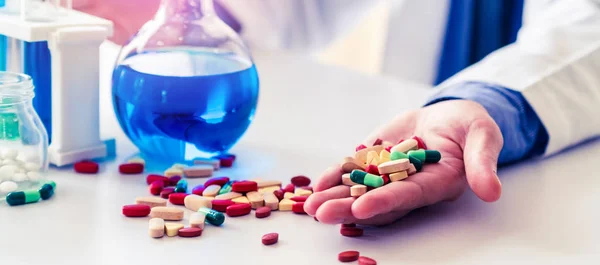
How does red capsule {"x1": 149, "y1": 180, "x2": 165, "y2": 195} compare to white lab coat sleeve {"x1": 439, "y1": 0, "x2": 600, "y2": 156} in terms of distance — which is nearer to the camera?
red capsule {"x1": 149, "y1": 180, "x2": 165, "y2": 195}

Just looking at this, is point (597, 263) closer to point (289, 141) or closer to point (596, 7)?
point (289, 141)

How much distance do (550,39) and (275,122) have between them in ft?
1.27

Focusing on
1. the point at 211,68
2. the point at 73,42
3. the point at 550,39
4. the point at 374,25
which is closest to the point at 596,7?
the point at 550,39

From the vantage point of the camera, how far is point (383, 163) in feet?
2.25

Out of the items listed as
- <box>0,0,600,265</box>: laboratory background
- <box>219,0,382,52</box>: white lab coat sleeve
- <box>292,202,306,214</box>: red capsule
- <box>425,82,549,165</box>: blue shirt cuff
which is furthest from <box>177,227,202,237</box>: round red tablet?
<box>219,0,382,52</box>: white lab coat sleeve

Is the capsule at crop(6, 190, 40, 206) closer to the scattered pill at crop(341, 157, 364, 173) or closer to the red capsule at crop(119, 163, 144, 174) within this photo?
the red capsule at crop(119, 163, 144, 174)

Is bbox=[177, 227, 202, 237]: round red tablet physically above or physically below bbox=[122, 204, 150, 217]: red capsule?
above

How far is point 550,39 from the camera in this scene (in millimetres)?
1003

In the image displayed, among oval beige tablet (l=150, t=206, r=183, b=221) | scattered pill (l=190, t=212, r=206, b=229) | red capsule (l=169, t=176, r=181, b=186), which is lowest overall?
red capsule (l=169, t=176, r=181, b=186)

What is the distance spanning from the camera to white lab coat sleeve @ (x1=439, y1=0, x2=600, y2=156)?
0.92m

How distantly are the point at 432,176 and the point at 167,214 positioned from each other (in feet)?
0.81

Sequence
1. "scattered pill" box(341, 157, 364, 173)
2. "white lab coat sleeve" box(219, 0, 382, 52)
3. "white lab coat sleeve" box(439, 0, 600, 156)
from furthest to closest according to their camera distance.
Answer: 1. "white lab coat sleeve" box(219, 0, 382, 52)
2. "white lab coat sleeve" box(439, 0, 600, 156)
3. "scattered pill" box(341, 157, 364, 173)

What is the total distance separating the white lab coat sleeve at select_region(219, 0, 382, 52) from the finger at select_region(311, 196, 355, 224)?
2.68ft

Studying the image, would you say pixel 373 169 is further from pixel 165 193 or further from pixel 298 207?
pixel 165 193
